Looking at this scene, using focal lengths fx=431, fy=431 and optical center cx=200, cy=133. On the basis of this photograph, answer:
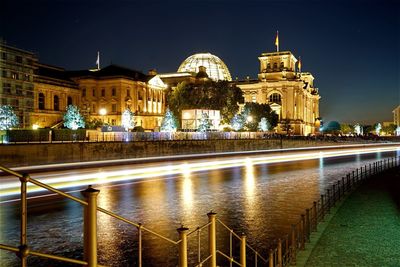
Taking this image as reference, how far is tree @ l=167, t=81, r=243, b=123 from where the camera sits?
81706 millimetres

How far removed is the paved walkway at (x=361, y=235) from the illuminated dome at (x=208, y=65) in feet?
491

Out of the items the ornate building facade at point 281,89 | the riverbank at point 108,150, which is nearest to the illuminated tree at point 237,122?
the riverbank at point 108,150

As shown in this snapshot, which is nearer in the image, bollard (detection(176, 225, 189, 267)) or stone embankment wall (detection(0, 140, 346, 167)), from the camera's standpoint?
bollard (detection(176, 225, 189, 267))

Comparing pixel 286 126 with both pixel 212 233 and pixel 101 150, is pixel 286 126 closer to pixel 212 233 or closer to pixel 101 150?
pixel 101 150

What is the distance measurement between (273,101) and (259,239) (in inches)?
5285

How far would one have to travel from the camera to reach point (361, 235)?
13141 millimetres

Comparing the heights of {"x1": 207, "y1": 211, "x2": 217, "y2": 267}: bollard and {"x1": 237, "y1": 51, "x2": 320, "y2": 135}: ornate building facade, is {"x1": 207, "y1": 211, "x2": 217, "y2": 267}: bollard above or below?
below

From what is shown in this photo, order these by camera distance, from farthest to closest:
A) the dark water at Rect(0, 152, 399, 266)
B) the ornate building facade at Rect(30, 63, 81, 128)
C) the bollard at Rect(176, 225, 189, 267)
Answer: the ornate building facade at Rect(30, 63, 81, 128) < the dark water at Rect(0, 152, 399, 266) < the bollard at Rect(176, 225, 189, 267)

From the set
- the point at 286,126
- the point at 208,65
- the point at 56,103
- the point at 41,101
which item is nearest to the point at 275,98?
the point at 286,126

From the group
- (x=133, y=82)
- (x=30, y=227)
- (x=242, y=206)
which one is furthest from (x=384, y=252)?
(x=133, y=82)

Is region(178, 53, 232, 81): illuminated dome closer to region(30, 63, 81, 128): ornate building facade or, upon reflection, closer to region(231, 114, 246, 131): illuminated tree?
region(231, 114, 246, 131): illuminated tree

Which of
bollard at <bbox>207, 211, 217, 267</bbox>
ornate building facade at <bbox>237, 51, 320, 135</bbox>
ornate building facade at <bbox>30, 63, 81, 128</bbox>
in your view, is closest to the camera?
bollard at <bbox>207, 211, 217, 267</bbox>

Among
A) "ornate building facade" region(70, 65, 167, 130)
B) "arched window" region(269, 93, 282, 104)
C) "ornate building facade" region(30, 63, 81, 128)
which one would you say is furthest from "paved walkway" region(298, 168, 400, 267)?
"arched window" region(269, 93, 282, 104)

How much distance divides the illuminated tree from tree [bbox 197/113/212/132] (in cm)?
1685
